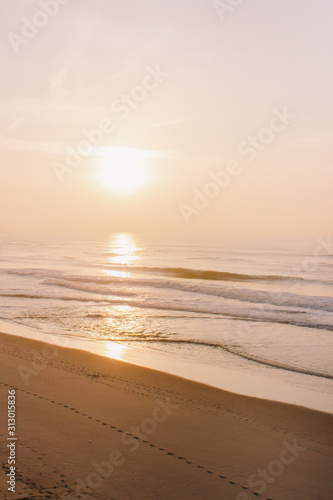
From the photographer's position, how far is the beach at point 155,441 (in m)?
4.38

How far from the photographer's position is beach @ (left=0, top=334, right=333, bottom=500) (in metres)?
4.38

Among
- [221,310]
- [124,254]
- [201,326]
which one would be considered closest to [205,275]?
[221,310]

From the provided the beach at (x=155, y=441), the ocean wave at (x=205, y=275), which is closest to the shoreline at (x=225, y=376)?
the beach at (x=155, y=441)

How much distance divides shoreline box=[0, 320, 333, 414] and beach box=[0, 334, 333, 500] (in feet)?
1.54

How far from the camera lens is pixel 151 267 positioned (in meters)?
39.4

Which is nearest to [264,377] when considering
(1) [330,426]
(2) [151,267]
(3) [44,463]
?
(1) [330,426]

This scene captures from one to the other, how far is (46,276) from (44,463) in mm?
26626

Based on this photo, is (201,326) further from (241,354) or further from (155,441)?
(155,441)

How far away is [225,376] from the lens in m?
8.88

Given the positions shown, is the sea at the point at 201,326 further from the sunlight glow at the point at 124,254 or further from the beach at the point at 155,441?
the sunlight glow at the point at 124,254

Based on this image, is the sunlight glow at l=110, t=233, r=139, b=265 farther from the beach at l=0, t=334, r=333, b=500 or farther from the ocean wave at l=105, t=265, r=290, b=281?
the beach at l=0, t=334, r=333, b=500

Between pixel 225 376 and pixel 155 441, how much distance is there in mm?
3772

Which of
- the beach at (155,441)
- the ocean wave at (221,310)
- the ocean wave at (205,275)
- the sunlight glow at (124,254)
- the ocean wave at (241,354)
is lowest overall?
the beach at (155,441)

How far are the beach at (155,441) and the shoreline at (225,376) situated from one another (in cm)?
47
